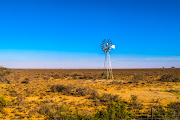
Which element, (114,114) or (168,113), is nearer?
(114,114)

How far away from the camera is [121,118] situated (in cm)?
709

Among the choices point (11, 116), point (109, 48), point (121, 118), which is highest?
point (109, 48)

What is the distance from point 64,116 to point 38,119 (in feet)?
6.42

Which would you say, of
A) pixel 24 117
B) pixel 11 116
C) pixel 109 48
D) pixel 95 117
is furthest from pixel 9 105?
pixel 109 48

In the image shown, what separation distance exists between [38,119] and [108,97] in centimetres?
590

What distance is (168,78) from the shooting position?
25.2 metres

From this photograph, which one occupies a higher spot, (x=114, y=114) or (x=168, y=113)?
(x=114, y=114)

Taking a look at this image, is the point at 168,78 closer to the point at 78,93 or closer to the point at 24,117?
the point at 78,93

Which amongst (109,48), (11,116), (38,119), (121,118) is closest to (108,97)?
(121,118)

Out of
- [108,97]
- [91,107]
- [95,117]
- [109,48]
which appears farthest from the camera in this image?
[109,48]

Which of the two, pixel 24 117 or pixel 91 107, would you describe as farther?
A: pixel 91 107

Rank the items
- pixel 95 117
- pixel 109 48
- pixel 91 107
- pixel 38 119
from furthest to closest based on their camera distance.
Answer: pixel 109 48 → pixel 91 107 → pixel 38 119 → pixel 95 117

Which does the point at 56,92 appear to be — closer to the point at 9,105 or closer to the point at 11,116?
the point at 9,105

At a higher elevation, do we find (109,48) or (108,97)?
(109,48)
